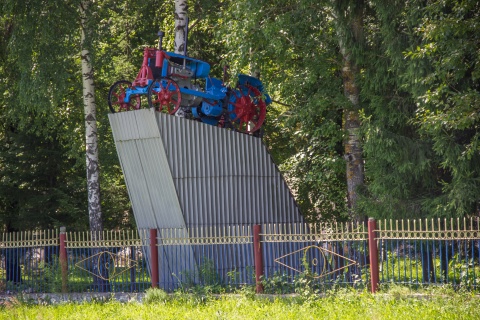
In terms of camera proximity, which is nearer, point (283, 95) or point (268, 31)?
point (268, 31)

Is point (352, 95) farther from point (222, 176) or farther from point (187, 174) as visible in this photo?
point (187, 174)

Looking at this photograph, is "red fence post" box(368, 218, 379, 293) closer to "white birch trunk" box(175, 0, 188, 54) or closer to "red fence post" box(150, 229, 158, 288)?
"red fence post" box(150, 229, 158, 288)

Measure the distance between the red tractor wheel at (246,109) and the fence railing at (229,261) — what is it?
262 cm

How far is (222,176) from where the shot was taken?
51.3 feet

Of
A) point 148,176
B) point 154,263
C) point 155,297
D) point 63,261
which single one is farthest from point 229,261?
point 63,261

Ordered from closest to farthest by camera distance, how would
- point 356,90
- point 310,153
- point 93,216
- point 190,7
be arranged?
point 356,90 → point 93,216 → point 310,153 → point 190,7

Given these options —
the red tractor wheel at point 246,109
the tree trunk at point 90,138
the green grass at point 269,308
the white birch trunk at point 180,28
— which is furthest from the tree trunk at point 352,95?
the tree trunk at point 90,138

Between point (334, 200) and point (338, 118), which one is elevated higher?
point (338, 118)

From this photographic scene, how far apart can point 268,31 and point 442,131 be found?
160 inches

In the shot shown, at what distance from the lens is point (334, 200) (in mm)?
20359

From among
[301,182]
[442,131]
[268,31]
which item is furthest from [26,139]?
[442,131]

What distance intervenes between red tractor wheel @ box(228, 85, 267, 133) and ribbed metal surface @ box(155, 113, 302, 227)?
657 mm

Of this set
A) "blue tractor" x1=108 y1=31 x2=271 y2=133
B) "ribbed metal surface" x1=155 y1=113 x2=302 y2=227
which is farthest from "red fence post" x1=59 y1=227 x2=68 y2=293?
"blue tractor" x1=108 y1=31 x2=271 y2=133

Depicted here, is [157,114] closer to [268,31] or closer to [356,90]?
[268,31]
